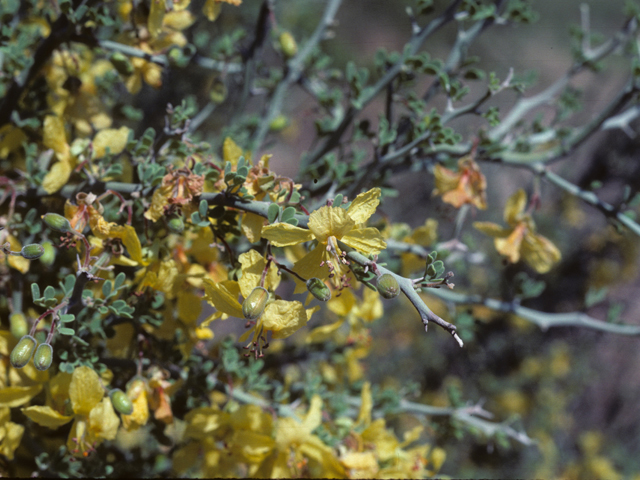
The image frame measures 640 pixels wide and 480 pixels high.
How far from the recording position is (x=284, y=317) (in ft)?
2.91

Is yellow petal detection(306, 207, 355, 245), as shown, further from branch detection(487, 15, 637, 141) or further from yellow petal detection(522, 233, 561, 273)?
branch detection(487, 15, 637, 141)

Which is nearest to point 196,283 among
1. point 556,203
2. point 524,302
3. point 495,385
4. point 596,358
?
point 524,302

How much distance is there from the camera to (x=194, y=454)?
143cm

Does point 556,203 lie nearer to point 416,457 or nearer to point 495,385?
point 495,385

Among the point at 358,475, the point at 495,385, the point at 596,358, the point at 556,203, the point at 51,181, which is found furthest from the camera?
the point at 596,358

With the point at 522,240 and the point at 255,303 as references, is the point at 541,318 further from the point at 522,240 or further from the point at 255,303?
the point at 255,303

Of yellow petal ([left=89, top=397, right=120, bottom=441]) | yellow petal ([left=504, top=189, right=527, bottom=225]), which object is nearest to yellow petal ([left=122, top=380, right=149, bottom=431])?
yellow petal ([left=89, top=397, right=120, bottom=441])

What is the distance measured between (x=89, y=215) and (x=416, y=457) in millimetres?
1195

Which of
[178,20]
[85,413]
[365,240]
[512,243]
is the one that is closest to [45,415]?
[85,413]

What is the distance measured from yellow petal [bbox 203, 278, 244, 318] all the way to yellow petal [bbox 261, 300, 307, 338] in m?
0.05

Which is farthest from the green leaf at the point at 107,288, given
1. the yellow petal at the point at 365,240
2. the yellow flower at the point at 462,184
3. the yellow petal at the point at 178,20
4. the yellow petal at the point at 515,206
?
the yellow petal at the point at 515,206

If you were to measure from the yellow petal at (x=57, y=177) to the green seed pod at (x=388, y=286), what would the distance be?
79 cm

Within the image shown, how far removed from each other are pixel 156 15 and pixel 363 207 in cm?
67

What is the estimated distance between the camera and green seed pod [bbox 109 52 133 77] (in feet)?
4.03
